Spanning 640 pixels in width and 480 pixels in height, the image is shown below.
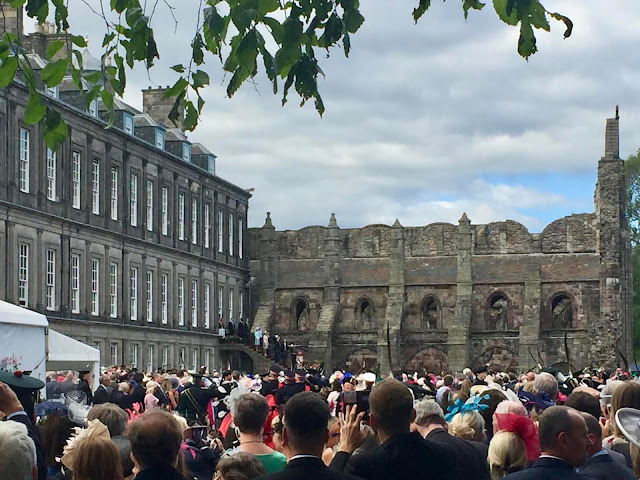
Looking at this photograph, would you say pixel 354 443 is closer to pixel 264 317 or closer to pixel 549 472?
pixel 549 472

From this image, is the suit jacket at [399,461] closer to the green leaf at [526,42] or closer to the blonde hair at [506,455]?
the blonde hair at [506,455]

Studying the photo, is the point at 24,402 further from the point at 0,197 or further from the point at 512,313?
the point at 512,313

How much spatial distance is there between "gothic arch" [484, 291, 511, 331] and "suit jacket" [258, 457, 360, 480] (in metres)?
55.9

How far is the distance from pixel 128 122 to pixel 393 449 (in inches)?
1721

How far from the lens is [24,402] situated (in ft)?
33.7

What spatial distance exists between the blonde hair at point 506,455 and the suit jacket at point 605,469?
→ 1.21 feet

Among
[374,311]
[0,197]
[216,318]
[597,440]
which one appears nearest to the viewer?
[597,440]

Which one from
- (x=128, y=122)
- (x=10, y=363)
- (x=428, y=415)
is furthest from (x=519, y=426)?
(x=128, y=122)

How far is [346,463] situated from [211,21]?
2543 mm

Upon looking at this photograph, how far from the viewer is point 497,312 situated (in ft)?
209

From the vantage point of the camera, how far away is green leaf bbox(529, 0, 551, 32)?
6.55 m

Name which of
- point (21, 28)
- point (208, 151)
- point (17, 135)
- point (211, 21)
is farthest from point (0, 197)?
point (211, 21)

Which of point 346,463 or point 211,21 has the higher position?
point 211,21

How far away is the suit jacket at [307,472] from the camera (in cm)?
613
